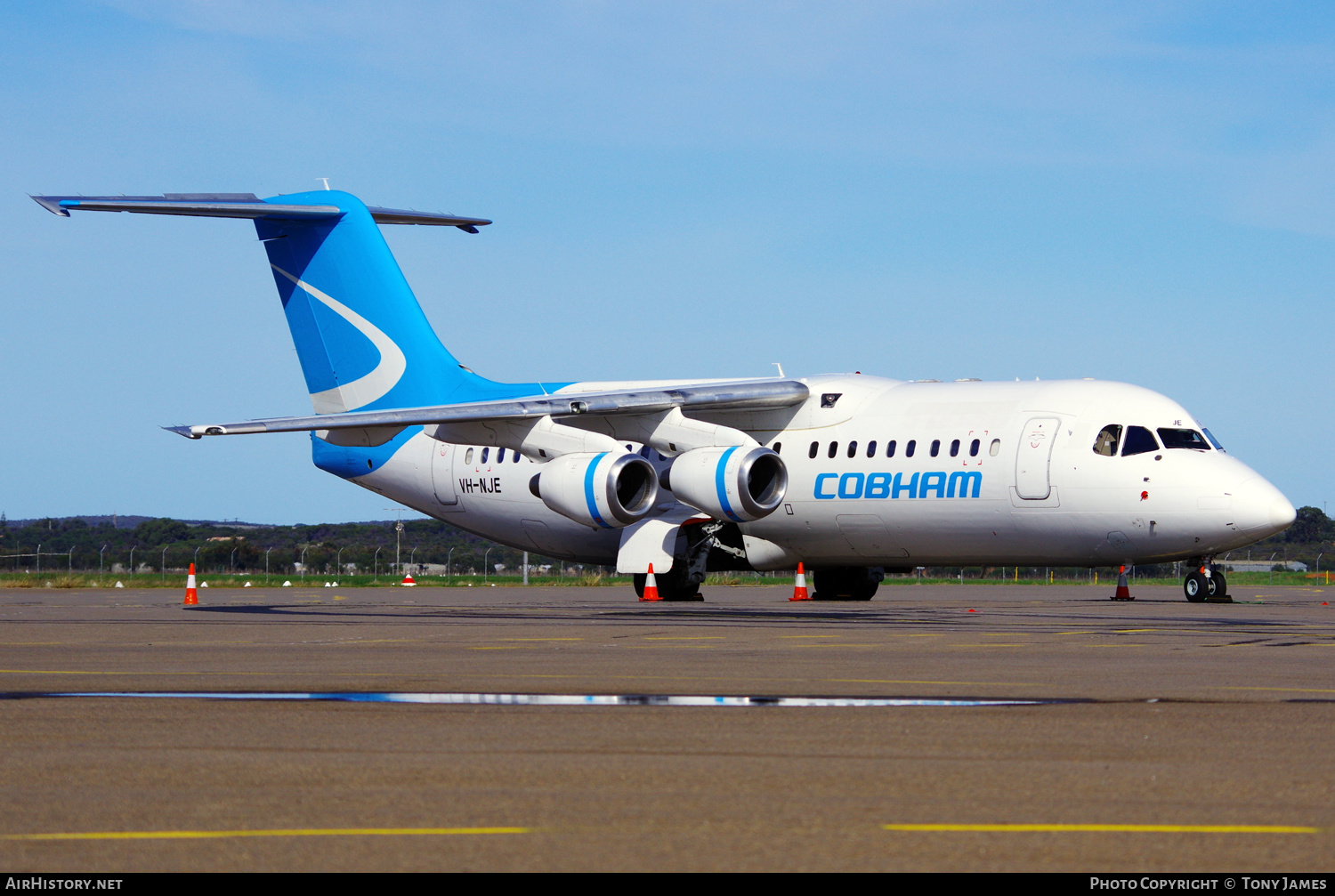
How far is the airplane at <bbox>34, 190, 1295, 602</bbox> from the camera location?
23344mm

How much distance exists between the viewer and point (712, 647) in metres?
14.3

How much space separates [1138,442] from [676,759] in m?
17.9

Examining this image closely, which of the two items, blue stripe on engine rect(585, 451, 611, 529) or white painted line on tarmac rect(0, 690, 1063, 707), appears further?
blue stripe on engine rect(585, 451, 611, 529)

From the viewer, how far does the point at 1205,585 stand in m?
25.6

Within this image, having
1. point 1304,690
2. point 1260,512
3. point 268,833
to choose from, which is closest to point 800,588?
point 1260,512

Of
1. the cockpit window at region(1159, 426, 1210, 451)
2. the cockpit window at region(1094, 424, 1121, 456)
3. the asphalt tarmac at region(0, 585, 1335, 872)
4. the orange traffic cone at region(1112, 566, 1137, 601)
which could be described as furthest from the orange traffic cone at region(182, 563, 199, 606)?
the orange traffic cone at region(1112, 566, 1137, 601)

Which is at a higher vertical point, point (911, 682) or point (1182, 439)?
point (1182, 439)

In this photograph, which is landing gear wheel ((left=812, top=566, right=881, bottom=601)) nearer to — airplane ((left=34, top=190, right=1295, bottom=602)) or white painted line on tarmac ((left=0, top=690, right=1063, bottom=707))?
airplane ((left=34, top=190, right=1295, bottom=602))

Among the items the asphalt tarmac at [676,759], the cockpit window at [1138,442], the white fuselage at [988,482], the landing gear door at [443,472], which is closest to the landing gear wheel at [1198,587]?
the white fuselage at [988,482]

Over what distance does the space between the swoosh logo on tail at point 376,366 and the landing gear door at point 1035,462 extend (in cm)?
1283

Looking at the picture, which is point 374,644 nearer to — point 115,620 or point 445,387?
point 115,620

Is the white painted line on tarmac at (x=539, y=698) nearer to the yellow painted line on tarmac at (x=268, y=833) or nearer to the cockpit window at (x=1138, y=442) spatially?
the yellow painted line on tarmac at (x=268, y=833)

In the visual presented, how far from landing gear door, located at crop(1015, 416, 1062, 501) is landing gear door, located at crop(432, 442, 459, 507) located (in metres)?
11.9

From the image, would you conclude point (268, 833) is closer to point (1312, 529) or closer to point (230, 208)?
point (230, 208)
